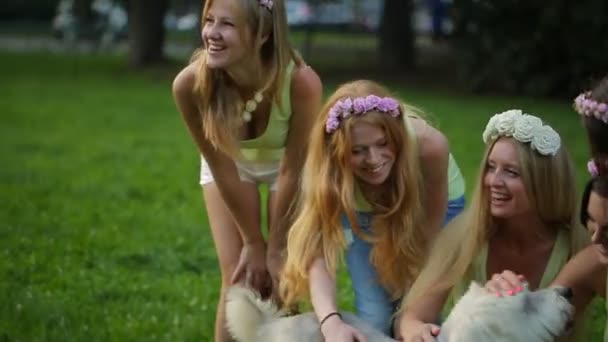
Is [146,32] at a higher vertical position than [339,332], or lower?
lower

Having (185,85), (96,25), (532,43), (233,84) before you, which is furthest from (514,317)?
(96,25)

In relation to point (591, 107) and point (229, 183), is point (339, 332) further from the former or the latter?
point (591, 107)

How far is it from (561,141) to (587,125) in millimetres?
553

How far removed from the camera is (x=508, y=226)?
412 centimetres

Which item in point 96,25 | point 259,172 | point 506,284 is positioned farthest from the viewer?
point 96,25

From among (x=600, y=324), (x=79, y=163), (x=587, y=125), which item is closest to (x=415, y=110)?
(x=587, y=125)

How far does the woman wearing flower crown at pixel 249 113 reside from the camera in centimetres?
447

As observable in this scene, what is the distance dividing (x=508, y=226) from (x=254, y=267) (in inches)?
42.6

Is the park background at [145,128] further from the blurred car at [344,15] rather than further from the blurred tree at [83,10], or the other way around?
Answer: the blurred car at [344,15]

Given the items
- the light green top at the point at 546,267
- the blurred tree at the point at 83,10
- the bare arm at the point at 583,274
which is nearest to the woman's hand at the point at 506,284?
the bare arm at the point at 583,274

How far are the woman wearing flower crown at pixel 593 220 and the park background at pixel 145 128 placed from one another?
1.38ft

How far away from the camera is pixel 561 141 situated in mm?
3992

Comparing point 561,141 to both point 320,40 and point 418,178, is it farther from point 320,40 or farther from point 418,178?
point 320,40

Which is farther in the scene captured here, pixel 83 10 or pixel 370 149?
pixel 83 10
